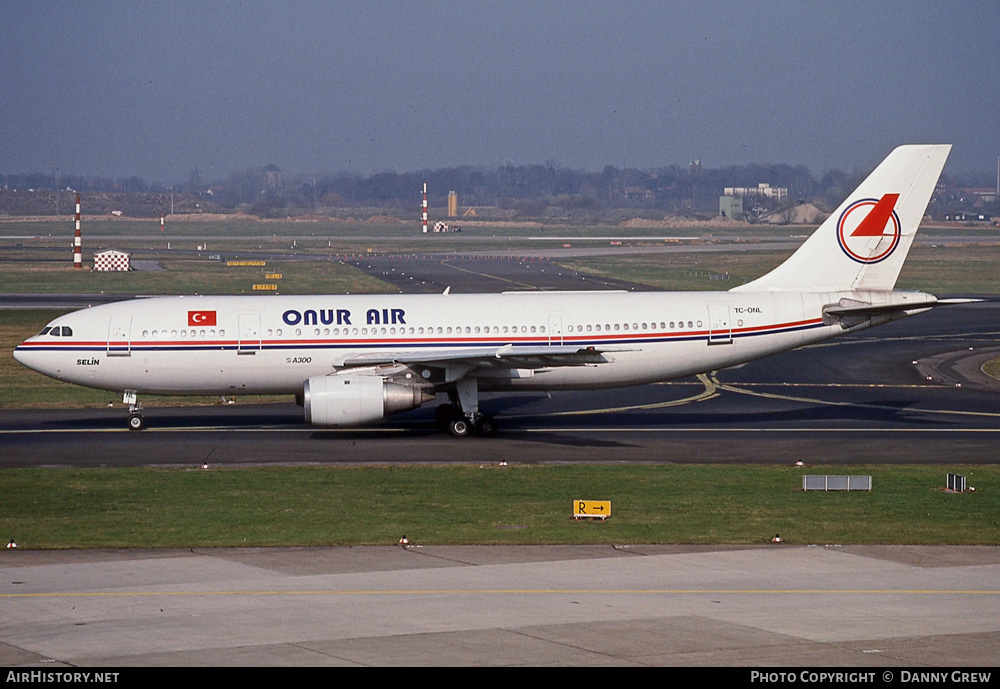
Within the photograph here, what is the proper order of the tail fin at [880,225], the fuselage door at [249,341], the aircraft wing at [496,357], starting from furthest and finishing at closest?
the tail fin at [880,225], the fuselage door at [249,341], the aircraft wing at [496,357]

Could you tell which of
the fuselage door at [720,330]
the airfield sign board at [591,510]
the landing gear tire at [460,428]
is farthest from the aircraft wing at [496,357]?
the airfield sign board at [591,510]

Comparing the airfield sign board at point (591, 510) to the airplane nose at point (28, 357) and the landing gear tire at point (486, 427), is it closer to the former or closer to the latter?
the landing gear tire at point (486, 427)

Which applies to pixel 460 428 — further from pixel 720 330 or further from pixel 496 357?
pixel 720 330

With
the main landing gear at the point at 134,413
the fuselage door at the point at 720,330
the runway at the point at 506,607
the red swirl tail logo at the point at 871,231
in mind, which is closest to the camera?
the runway at the point at 506,607

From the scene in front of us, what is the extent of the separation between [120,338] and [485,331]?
1125 cm

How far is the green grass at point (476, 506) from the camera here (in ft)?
81.3

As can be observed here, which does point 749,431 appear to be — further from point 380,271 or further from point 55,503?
point 380,271

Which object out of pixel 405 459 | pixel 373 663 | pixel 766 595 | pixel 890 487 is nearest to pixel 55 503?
pixel 405 459

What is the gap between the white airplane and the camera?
37.9m

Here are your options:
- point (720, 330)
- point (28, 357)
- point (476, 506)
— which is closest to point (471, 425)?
point (720, 330)

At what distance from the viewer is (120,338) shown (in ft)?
125

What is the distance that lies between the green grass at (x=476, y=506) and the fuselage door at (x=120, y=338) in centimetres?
670

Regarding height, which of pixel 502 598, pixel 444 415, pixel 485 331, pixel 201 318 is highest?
pixel 201 318

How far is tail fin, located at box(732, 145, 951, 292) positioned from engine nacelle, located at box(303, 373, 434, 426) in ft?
46.1
